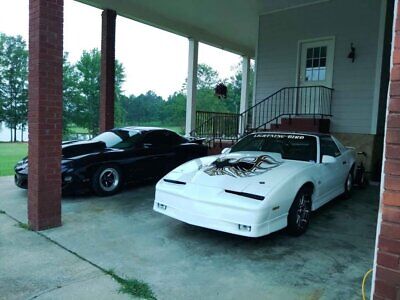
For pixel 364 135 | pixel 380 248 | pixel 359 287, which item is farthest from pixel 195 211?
pixel 364 135

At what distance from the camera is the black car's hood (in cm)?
645

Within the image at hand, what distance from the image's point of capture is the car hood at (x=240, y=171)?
13.6ft

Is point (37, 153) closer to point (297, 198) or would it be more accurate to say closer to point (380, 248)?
point (297, 198)

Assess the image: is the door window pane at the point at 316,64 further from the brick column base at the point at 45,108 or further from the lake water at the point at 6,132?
the lake water at the point at 6,132

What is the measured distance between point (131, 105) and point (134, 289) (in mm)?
36374

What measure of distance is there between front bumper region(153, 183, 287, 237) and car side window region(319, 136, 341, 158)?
1.98 meters

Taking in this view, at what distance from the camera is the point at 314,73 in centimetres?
962

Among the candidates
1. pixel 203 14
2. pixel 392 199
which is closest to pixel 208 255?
pixel 392 199

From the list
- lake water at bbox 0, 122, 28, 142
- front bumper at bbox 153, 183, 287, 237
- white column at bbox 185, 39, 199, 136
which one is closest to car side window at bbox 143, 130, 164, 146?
front bumper at bbox 153, 183, 287, 237

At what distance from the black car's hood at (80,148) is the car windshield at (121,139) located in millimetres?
194

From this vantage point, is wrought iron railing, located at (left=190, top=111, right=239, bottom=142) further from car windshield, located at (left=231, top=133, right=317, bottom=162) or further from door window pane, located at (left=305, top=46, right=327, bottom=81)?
car windshield, located at (left=231, top=133, right=317, bottom=162)

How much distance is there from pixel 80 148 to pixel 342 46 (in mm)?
6955

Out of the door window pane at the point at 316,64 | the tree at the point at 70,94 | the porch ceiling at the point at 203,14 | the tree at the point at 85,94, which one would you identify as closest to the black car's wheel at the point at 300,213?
the door window pane at the point at 316,64

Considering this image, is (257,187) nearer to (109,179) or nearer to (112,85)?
(109,179)
